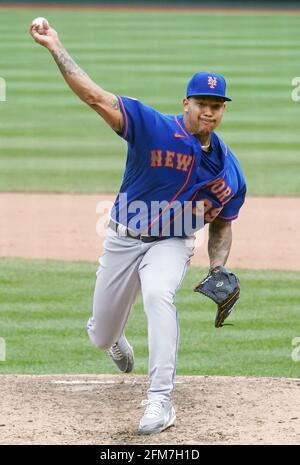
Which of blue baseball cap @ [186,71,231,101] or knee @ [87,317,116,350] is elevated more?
blue baseball cap @ [186,71,231,101]

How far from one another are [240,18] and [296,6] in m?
3.06

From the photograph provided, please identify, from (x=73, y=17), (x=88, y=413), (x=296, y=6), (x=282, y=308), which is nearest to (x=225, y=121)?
(x=282, y=308)

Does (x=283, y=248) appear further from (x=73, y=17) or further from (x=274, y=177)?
(x=73, y=17)

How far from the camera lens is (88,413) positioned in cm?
561

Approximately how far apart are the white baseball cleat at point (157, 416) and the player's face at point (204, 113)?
137 cm

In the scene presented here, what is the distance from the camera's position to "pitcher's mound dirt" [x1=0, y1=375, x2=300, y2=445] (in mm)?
5184

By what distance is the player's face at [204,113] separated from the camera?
5.50m

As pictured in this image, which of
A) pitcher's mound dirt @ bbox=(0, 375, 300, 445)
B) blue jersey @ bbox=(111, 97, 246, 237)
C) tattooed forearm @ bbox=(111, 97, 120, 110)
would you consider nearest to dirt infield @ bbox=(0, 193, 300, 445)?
pitcher's mound dirt @ bbox=(0, 375, 300, 445)

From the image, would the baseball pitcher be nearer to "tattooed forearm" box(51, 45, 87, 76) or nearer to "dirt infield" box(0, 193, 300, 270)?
"tattooed forearm" box(51, 45, 87, 76)

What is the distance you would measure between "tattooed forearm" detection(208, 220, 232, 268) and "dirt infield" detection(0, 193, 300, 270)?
3.82 metres

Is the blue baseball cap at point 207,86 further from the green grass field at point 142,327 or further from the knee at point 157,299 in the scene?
the green grass field at point 142,327

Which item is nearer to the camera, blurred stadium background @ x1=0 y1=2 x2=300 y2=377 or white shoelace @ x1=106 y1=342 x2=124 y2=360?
white shoelace @ x1=106 y1=342 x2=124 y2=360

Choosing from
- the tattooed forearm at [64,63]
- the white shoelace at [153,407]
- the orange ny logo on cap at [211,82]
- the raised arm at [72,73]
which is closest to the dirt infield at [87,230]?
the orange ny logo on cap at [211,82]

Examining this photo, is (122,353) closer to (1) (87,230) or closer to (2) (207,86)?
(2) (207,86)
